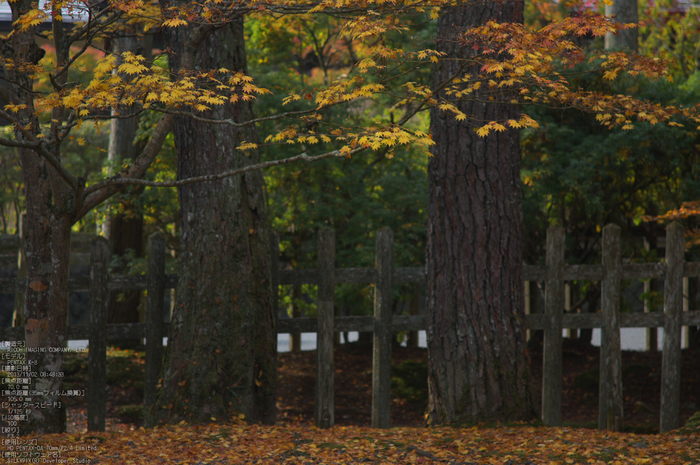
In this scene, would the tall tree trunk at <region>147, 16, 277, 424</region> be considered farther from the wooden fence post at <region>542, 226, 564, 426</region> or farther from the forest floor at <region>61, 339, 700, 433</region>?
the wooden fence post at <region>542, 226, 564, 426</region>

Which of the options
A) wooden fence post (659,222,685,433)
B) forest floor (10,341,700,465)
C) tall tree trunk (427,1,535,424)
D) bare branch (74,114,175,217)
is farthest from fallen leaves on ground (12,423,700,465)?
bare branch (74,114,175,217)

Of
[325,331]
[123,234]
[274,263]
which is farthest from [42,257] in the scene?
[123,234]

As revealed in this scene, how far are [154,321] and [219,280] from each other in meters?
1.00

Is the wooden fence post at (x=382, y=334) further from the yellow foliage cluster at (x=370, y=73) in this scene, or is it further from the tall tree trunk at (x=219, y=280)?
the yellow foliage cluster at (x=370, y=73)

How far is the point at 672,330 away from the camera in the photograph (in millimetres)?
6574

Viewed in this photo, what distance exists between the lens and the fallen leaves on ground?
4.45 meters

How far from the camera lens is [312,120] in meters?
4.64

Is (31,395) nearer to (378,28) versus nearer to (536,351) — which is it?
(378,28)

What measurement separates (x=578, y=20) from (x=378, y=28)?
1.61m

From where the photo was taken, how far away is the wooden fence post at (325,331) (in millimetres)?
6203

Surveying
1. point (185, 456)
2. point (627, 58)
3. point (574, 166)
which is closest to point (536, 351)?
point (574, 166)

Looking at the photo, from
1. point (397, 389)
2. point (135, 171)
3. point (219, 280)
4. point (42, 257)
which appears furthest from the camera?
point (397, 389)

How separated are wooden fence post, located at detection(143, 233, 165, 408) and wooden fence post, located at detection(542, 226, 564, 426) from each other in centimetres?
414

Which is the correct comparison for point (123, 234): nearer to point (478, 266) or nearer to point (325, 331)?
point (325, 331)
